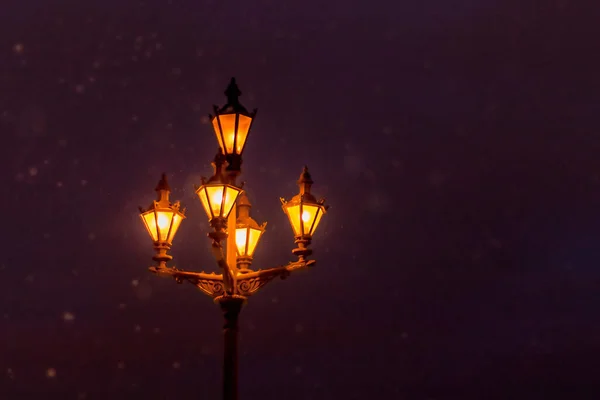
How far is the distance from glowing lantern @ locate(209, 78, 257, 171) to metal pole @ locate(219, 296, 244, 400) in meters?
1.27

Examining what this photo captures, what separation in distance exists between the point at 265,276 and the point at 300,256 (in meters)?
0.40

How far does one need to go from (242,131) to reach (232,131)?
0.33 ft

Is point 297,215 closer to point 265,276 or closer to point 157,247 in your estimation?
point 265,276

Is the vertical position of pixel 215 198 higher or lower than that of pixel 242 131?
lower

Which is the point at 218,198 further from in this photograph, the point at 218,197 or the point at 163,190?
the point at 163,190

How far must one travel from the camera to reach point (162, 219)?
30.9ft

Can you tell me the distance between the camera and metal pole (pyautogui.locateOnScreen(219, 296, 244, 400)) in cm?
861

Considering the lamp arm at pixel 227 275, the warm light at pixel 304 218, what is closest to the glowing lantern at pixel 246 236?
→ the warm light at pixel 304 218

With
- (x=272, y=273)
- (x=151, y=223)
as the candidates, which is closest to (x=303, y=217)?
(x=272, y=273)

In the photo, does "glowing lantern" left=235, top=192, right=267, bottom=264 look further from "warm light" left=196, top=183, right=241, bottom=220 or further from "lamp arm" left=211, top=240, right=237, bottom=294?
"warm light" left=196, top=183, right=241, bottom=220

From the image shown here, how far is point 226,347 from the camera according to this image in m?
8.82

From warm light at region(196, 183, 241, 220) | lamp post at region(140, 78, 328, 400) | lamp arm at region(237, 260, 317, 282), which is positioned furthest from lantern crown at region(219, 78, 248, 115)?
lamp arm at region(237, 260, 317, 282)

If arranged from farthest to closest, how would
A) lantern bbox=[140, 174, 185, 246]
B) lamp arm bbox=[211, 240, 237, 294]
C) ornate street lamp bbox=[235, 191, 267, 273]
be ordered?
ornate street lamp bbox=[235, 191, 267, 273], lantern bbox=[140, 174, 185, 246], lamp arm bbox=[211, 240, 237, 294]

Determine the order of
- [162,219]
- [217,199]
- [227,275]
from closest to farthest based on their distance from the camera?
[217,199], [227,275], [162,219]
